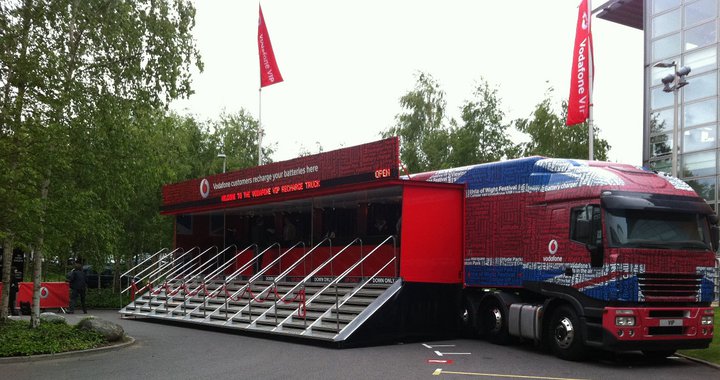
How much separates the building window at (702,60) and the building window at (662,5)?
269cm

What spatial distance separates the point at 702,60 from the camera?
32.2 meters

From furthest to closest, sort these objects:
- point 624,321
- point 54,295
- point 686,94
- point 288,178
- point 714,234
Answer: point 686,94 → point 54,295 → point 288,178 → point 714,234 → point 624,321

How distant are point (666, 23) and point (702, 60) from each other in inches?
116

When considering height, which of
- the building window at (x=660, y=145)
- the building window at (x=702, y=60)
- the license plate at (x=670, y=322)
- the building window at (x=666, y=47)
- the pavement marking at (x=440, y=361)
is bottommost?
the pavement marking at (x=440, y=361)

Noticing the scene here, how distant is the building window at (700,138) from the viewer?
31.5 meters

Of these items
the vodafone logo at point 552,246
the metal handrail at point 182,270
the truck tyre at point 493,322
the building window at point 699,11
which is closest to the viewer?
the vodafone logo at point 552,246

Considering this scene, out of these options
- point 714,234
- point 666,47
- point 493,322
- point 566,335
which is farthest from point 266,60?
point 714,234

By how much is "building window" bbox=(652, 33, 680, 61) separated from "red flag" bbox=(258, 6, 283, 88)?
18577mm

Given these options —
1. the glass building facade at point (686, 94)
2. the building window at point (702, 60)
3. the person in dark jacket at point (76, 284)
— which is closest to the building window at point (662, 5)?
the glass building facade at point (686, 94)

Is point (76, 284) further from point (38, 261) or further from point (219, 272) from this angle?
point (38, 261)

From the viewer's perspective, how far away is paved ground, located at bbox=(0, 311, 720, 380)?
1074 centimetres

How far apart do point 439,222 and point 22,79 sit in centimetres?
895

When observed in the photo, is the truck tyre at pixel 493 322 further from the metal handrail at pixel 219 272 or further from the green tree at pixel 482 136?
the green tree at pixel 482 136

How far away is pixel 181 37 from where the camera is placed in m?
17.1
